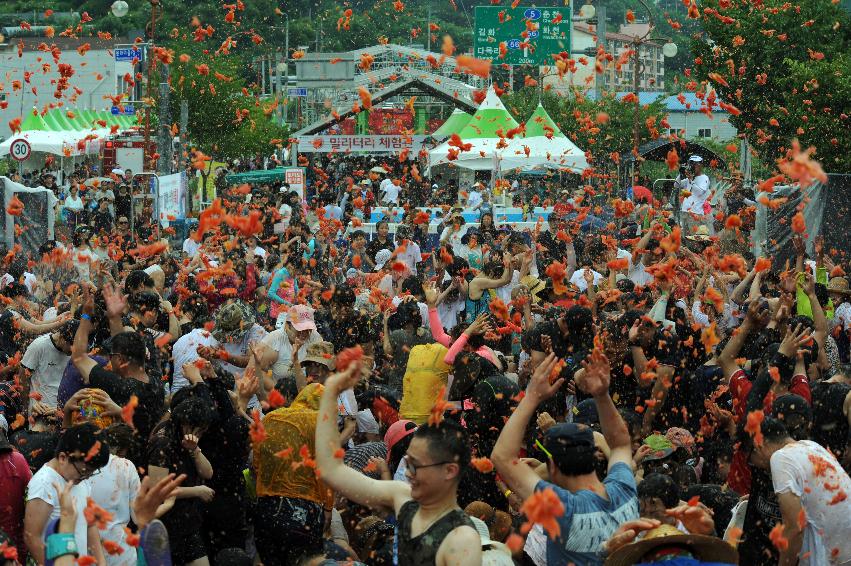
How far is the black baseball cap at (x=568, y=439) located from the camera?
198 inches

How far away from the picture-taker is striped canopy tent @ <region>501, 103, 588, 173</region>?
2783 centimetres

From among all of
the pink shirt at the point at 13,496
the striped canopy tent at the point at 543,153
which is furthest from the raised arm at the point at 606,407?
the striped canopy tent at the point at 543,153

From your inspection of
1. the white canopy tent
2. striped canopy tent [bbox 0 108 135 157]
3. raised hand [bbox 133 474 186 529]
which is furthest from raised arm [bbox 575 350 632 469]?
the white canopy tent

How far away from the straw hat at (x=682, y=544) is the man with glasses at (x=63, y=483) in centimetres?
245

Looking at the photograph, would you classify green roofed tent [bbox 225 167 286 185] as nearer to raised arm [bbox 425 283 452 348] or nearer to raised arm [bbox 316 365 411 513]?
raised arm [bbox 425 283 452 348]

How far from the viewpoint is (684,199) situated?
2191cm

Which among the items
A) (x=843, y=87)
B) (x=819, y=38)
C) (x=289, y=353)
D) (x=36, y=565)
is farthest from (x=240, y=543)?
(x=819, y=38)

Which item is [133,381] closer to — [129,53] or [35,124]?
[129,53]

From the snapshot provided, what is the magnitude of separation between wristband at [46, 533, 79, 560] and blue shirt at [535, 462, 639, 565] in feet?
6.38

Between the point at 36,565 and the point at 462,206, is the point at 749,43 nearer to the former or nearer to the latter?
the point at 462,206

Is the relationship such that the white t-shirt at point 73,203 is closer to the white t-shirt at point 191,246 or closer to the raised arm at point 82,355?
the white t-shirt at point 191,246

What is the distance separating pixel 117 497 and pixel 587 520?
8.42 feet

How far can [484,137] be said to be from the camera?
30797 millimetres

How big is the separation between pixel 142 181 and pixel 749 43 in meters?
14.0
